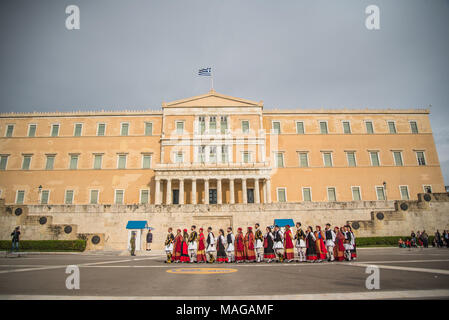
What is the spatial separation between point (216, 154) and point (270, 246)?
25939 mm

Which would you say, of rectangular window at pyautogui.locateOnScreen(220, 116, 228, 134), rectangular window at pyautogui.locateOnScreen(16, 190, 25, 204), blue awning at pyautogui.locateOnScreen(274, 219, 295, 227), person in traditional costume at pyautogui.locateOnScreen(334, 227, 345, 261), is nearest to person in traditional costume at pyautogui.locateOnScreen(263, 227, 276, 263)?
person in traditional costume at pyautogui.locateOnScreen(334, 227, 345, 261)

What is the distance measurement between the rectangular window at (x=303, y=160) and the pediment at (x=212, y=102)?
977cm

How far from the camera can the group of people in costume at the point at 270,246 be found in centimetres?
1302

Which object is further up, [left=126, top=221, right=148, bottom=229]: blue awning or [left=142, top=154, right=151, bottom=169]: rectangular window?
[left=142, top=154, right=151, bottom=169]: rectangular window

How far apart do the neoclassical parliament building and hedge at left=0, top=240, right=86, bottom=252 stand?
1481 centimetres

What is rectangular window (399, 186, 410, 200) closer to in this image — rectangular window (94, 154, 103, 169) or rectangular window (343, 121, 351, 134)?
rectangular window (343, 121, 351, 134)

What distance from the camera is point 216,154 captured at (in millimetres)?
38375

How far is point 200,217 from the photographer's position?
24.0 m

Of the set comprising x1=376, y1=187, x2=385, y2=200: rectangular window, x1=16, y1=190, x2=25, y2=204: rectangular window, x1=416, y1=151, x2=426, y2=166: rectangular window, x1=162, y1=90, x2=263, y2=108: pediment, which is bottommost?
x1=376, y1=187, x2=385, y2=200: rectangular window

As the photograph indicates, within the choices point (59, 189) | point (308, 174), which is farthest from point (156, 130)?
point (308, 174)

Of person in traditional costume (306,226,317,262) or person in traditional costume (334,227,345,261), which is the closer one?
person in traditional costume (306,226,317,262)

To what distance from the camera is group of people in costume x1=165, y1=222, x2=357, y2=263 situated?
13016 millimetres

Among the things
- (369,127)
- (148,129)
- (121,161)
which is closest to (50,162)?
→ (121,161)
